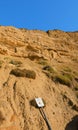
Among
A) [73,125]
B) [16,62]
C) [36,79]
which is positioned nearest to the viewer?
[73,125]

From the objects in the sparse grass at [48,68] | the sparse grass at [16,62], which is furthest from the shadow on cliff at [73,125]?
the sparse grass at [16,62]

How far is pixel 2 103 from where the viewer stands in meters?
16.2

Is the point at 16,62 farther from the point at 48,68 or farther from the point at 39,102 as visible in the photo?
the point at 39,102

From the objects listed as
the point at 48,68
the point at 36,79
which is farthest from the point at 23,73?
the point at 48,68

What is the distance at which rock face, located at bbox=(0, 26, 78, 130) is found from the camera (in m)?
16.2

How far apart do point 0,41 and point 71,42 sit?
8.91 m

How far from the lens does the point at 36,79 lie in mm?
19844

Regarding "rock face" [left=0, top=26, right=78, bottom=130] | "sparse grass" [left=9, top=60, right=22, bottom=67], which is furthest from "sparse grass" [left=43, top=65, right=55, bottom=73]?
"sparse grass" [left=9, top=60, right=22, bottom=67]

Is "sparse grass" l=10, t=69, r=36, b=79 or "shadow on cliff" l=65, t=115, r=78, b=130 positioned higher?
"sparse grass" l=10, t=69, r=36, b=79

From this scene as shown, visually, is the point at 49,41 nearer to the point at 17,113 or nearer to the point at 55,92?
the point at 55,92

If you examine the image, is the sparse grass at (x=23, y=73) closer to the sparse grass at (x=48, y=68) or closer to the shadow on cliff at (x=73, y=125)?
the sparse grass at (x=48, y=68)

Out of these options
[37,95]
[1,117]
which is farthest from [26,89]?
[1,117]

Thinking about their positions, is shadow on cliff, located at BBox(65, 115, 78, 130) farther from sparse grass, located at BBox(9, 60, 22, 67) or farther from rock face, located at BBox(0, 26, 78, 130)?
sparse grass, located at BBox(9, 60, 22, 67)

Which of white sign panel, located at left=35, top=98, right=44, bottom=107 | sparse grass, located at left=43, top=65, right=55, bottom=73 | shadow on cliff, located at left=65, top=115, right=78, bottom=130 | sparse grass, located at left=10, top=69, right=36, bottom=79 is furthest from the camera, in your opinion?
sparse grass, located at left=43, top=65, right=55, bottom=73
